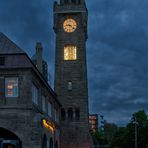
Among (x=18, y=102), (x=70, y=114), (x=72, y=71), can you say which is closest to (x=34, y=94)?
(x=18, y=102)

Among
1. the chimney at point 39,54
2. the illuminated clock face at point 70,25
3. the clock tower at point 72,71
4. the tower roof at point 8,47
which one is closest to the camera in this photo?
the tower roof at point 8,47

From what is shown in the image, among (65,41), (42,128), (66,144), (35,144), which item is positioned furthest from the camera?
(65,41)

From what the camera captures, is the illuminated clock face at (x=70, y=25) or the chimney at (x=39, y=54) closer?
the chimney at (x=39, y=54)

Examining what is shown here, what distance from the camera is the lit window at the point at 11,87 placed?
1854 inches

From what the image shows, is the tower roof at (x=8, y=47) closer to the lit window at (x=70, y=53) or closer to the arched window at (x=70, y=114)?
the arched window at (x=70, y=114)

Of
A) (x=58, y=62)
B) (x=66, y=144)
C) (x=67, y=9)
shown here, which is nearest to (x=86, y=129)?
(x=66, y=144)

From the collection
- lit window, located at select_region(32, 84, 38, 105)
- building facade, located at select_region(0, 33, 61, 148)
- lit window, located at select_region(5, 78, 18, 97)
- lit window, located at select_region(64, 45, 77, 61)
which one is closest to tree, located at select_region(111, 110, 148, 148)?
lit window, located at select_region(64, 45, 77, 61)

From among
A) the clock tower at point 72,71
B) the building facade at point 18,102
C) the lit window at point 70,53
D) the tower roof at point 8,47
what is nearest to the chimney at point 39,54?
the clock tower at point 72,71

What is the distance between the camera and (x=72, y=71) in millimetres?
81688

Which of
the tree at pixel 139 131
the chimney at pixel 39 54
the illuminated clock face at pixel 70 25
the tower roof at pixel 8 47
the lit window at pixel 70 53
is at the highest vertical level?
the illuminated clock face at pixel 70 25

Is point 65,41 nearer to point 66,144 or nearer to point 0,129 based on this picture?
point 66,144

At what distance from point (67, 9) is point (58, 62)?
925cm

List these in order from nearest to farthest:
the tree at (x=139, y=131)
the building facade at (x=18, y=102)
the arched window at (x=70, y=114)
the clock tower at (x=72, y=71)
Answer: the building facade at (x=18, y=102) < the clock tower at (x=72, y=71) < the arched window at (x=70, y=114) < the tree at (x=139, y=131)

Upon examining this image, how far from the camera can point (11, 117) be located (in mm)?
46688
